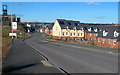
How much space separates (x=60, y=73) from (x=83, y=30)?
80.2 metres

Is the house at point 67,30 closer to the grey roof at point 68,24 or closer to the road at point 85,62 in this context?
the grey roof at point 68,24

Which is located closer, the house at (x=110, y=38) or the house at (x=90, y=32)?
the house at (x=110, y=38)

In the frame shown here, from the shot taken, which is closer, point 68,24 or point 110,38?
point 110,38

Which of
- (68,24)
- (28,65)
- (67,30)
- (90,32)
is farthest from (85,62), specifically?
(90,32)

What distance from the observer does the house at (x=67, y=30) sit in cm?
8762

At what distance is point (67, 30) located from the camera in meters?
88.3

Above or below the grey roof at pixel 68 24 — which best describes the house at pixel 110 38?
below

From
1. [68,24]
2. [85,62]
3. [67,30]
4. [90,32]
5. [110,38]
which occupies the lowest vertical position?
[85,62]

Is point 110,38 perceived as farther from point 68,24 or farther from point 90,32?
point 68,24

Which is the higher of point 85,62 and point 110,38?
point 110,38

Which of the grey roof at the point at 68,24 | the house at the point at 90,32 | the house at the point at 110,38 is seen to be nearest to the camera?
the house at the point at 110,38

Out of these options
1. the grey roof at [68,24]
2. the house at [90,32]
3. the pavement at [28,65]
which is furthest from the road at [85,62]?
the house at [90,32]

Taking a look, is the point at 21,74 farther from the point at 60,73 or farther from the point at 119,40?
the point at 119,40

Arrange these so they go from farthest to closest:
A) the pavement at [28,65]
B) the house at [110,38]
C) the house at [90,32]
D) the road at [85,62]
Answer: the house at [90,32]
the house at [110,38]
the road at [85,62]
the pavement at [28,65]
